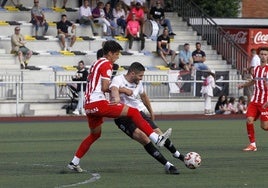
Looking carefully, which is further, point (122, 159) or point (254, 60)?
point (254, 60)

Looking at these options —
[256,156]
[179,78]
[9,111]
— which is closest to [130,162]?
[256,156]

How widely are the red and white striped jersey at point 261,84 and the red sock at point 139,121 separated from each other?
5476mm

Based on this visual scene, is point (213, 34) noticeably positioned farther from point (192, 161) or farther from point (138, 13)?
point (192, 161)

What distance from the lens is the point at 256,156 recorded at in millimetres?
18562

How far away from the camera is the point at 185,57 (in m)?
40.2

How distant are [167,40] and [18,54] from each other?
6923 mm

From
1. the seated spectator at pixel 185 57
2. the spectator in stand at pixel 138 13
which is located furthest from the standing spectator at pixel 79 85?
the spectator in stand at pixel 138 13

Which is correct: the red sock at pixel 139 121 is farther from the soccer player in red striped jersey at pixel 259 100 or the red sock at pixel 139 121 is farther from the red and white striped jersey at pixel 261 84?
the red and white striped jersey at pixel 261 84

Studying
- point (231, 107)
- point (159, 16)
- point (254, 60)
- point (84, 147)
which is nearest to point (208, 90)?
point (231, 107)

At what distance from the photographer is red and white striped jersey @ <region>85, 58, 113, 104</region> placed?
596 inches

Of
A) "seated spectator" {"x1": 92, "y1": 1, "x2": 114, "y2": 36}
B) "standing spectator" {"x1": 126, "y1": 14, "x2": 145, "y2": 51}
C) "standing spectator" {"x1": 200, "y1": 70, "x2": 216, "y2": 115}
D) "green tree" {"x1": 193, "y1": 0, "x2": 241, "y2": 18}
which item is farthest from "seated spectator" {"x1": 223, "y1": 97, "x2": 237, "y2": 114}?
"green tree" {"x1": 193, "y1": 0, "x2": 241, "y2": 18}

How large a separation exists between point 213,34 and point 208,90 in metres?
7.53

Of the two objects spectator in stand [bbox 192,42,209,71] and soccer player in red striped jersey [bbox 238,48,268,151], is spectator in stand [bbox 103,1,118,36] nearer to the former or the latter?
spectator in stand [bbox 192,42,209,71]

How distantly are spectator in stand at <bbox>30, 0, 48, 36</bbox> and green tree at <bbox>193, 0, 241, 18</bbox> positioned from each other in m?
9.81
